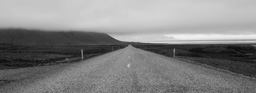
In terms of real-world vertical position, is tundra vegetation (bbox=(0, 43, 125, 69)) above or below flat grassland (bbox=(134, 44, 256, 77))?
above

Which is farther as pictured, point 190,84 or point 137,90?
point 190,84

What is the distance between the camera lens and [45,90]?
6.90 metres

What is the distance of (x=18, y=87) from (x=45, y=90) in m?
1.36

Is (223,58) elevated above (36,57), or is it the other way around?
(36,57)

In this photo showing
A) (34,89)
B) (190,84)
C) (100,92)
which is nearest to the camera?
(100,92)

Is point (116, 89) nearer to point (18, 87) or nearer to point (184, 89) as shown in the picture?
point (184, 89)

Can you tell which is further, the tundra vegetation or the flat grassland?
the tundra vegetation

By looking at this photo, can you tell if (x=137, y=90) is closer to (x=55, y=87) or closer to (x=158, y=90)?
(x=158, y=90)

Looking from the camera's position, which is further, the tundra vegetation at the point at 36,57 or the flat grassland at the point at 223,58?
the tundra vegetation at the point at 36,57

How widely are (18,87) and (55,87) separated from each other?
146 centimetres

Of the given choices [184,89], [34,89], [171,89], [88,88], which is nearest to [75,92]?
[88,88]

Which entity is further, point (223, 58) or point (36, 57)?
point (223, 58)

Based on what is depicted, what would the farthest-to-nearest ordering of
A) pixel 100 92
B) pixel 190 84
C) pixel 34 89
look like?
1. pixel 190 84
2. pixel 34 89
3. pixel 100 92

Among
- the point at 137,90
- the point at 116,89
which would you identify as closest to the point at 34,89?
the point at 116,89
